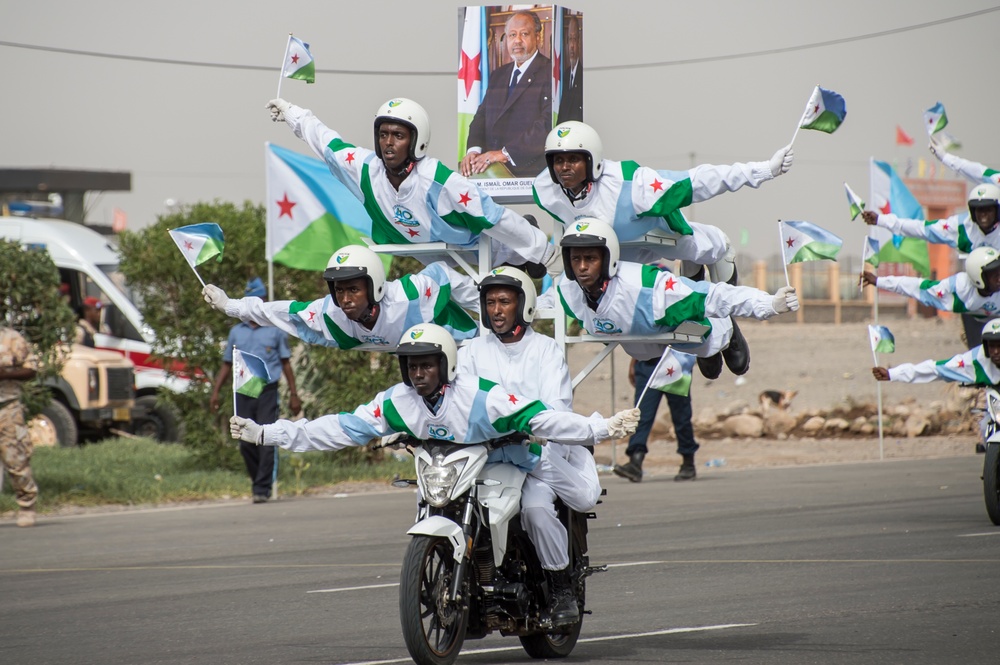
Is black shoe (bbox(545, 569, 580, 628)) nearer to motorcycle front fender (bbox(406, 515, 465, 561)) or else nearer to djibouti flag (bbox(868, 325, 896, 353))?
motorcycle front fender (bbox(406, 515, 465, 561))

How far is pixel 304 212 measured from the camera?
1767cm

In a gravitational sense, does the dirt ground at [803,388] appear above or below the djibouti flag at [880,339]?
below

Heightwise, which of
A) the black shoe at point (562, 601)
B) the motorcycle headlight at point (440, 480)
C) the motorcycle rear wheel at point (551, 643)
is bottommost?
the motorcycle rear wheel at point (551, 643)

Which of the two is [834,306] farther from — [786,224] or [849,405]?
[786,224]

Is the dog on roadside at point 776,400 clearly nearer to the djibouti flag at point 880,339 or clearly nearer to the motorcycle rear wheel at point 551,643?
the djibouti flag at point 880,339

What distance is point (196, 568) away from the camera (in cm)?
1184

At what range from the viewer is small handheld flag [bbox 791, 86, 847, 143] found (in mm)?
9523

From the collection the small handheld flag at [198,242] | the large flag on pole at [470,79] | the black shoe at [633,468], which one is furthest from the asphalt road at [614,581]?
the large flag on pole at [470,79]

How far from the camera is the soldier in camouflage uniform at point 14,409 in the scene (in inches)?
571

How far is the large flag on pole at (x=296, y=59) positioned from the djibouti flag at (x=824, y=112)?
3.61 m

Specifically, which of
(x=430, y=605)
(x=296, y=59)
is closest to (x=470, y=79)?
(x=296, y=59)

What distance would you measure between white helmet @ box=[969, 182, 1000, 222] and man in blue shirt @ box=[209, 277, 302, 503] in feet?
24.6

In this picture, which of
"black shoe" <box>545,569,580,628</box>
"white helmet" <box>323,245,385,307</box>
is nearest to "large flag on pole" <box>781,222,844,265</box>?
"white helmet" <box>323,245,385,307</box>

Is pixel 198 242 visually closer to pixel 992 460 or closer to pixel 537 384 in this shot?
pixel 537 384
